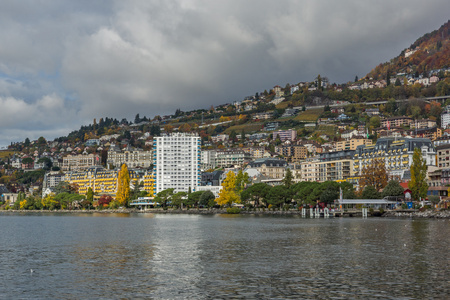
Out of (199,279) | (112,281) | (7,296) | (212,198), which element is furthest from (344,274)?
(212,198)

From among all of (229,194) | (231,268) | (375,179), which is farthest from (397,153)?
(231,268)

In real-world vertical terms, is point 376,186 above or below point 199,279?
above

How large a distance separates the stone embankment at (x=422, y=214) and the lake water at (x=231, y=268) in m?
49.8

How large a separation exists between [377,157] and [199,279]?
14856 cm

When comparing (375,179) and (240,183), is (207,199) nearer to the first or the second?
(240,183)

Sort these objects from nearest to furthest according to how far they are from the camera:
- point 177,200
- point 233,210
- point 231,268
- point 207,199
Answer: point 231,268
point 233,210
point 207,199
point 177,200

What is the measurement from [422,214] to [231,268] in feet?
275

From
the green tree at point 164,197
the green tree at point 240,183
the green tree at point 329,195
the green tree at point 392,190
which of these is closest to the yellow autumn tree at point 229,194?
the green tree at point 240,183

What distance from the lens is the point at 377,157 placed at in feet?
584

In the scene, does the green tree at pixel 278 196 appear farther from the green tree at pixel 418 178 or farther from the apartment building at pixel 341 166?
the apartment building at pixel 341 166

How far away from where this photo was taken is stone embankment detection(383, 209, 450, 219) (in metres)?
112

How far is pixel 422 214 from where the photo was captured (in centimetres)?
11600

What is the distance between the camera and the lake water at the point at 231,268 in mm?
33375

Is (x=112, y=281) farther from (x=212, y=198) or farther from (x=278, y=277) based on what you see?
(x=212, y=198)
